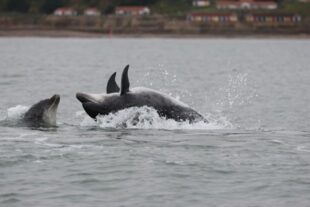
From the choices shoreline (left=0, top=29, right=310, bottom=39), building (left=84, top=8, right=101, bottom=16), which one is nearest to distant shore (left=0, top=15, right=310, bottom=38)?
shoreline (left=0, top=29, right=310, bottom=39)

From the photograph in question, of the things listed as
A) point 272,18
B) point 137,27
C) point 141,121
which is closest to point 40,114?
point 141,121

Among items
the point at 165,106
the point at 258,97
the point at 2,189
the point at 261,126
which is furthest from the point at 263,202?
the point at 258,97

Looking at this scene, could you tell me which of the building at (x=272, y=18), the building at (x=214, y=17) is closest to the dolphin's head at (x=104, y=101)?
the building at (x=214, y=17)

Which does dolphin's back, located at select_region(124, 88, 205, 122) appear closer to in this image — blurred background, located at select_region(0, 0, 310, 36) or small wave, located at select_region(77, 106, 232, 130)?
small wave, located at select_region(77, 106, 232, 130)

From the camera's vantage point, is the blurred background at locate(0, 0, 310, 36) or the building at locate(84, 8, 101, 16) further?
the building at locate(84, 8, 101, 16)

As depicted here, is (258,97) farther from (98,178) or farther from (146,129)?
(98,178)

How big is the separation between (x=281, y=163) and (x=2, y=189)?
627cm

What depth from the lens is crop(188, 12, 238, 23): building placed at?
176375 mm

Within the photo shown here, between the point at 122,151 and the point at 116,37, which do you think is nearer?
the point at 122,151

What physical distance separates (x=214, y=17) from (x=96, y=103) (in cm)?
15780

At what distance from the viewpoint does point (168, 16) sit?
17762 centimetres

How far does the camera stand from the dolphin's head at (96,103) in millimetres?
23438

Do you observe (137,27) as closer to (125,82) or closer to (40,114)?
(40,114)

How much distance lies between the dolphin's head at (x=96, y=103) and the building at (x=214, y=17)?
153 metres
